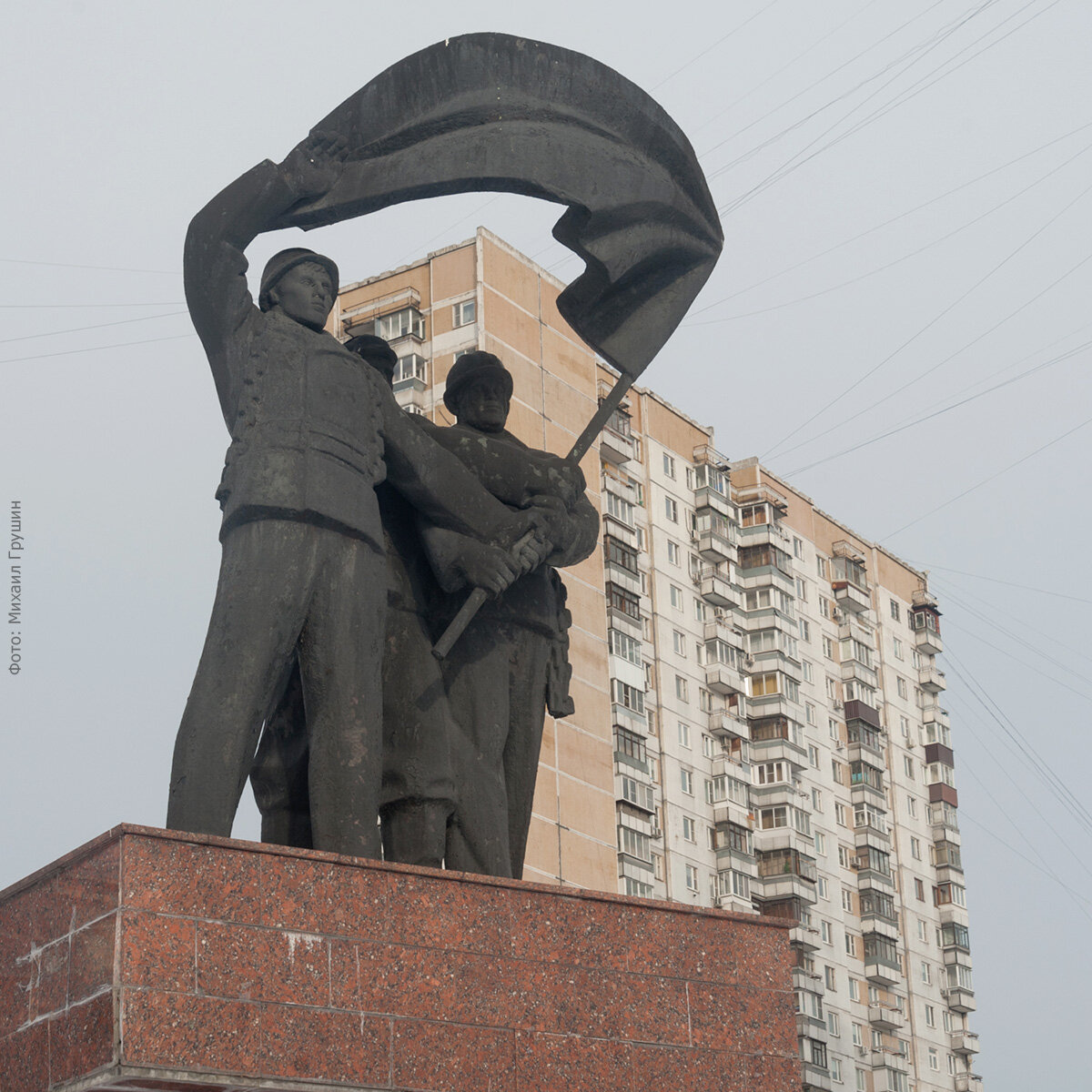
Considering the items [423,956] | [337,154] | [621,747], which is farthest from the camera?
[621,747]

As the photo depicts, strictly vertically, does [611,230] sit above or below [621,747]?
Result: below

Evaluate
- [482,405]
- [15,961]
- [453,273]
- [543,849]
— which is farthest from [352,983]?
[453,273]

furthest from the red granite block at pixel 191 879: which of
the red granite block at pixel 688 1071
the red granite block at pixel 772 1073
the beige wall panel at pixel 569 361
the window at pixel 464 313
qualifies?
the beige wall panel at pixel 569 361

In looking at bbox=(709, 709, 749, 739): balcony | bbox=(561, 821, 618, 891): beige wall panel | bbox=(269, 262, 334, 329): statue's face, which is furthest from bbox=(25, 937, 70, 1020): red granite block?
bbox=(709, 709, 749, 739): balcony

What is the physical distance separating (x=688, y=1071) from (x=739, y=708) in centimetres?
3942

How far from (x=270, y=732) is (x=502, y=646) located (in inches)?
41.7

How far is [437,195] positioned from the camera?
27.9 ft

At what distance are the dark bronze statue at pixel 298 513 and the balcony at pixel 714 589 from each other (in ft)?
125

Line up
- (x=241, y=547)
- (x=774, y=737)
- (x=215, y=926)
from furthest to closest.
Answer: (x=774, y=737), (x=241, y=547), (x=215, y=926)

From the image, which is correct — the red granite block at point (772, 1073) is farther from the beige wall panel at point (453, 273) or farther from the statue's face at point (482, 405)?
the beige wall panel at point (453, 273)

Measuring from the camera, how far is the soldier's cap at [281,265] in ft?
26.4

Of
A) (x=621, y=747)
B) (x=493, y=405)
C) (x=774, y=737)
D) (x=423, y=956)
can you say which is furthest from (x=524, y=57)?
(x=774, y=737)

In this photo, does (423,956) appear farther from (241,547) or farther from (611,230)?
(611,230)

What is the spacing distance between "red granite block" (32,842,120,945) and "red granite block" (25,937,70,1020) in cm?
4
